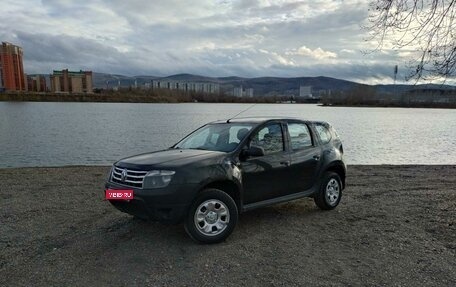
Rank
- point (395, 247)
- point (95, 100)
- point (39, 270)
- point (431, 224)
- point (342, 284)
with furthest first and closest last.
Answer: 1. point (95, 100)
2. point (431, 224)
3. point (395, 247)
4. point (39, 270)
5. point (342, 284)

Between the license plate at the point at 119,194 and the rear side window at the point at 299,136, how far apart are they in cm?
279

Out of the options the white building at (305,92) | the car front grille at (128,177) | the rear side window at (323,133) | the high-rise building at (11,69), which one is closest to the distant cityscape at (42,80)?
the high-rise building at (11,69)

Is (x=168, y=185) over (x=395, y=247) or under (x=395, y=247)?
over

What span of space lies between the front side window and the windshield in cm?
19

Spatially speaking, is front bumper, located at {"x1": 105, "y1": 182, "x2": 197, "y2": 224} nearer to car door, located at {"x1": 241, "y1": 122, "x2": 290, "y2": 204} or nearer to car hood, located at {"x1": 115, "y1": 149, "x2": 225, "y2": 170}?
car hood, located at {"x1": 115, "y1": 149, "x2": 225, "y2": 170}

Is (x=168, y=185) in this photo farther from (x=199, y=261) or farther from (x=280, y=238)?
(x=280, y=238)

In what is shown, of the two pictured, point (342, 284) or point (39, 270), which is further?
point (39, 270)

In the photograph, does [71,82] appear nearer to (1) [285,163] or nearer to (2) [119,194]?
(1) [285,163]

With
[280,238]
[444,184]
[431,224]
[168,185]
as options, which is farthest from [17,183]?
[444,184]

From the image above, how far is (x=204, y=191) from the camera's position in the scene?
4910 mm

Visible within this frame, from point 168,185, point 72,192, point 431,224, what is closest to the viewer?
point 168,185

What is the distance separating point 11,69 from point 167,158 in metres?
161

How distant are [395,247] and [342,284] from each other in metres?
1.50

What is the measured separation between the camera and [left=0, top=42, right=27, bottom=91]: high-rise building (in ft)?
452
